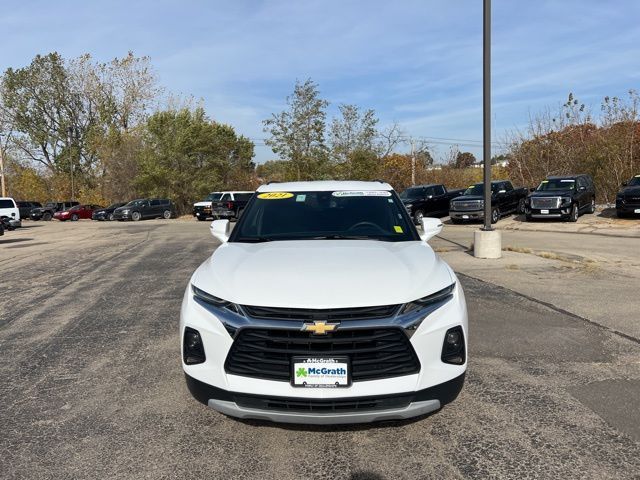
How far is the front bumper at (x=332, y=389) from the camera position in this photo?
284cm

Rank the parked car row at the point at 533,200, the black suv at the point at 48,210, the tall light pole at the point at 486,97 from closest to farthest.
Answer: the tall light pole at the point at 486,97 < the parked car row at the point at 533,200 < the black suv at the point at 48,210

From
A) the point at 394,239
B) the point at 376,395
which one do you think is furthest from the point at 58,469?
the point at 394,239

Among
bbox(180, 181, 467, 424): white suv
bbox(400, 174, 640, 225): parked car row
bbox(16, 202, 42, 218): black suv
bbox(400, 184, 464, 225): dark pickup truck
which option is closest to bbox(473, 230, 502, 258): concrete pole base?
bbox(180, 181, 467, 424): white suv

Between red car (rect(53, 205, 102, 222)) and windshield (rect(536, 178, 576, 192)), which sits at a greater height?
windshield (rect(536, 178, 576, 192))

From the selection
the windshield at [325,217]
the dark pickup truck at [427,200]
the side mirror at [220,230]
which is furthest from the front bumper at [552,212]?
the side mirror at [220,230]

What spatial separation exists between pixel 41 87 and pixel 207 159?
1115 inches

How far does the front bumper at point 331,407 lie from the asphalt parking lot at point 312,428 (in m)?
0.35

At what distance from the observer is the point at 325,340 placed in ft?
9.41

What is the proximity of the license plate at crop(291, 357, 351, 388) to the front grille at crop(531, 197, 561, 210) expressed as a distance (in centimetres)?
2078

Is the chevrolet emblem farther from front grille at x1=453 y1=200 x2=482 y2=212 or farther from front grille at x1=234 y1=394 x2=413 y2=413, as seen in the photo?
front grille at x1=453 y1=200 x2=482 y2=212

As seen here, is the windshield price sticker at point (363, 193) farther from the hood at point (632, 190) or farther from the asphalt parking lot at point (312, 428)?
the hood at point (632, 190)

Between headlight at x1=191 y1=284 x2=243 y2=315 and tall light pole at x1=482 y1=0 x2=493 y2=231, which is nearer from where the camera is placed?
headlight at x1=191 y1=284 x2=243 y2=315

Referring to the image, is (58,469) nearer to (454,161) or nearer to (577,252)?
(577,252)

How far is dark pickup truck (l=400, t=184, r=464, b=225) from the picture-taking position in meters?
24.9
